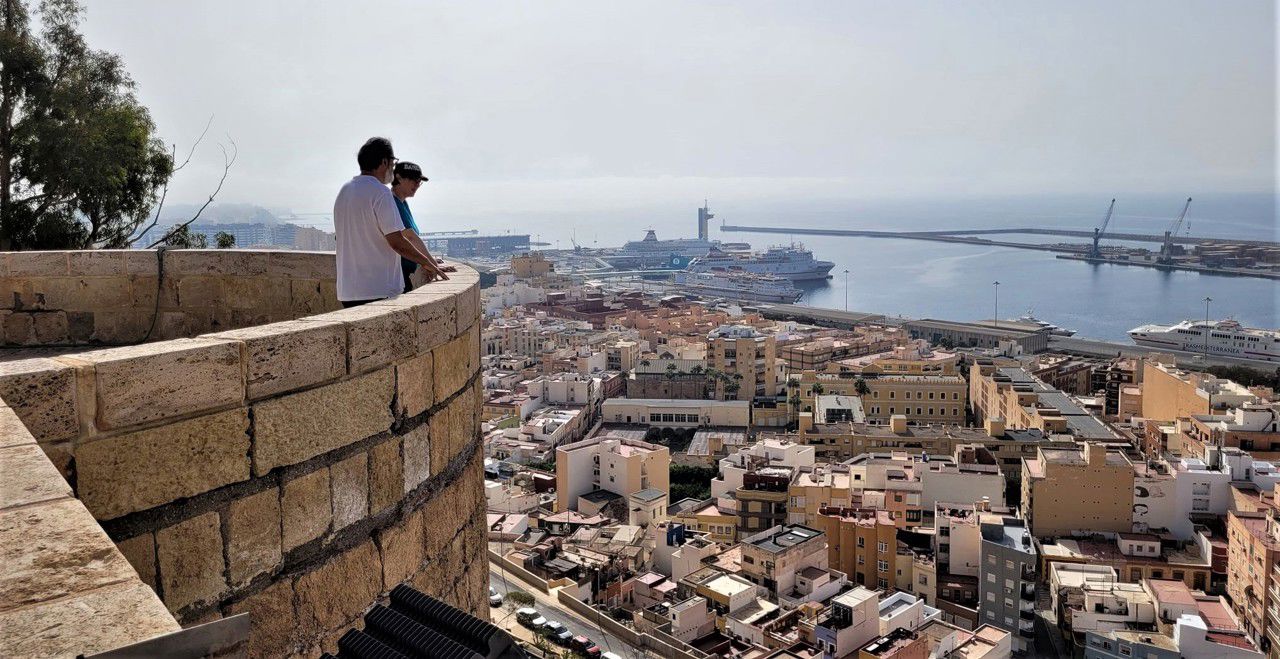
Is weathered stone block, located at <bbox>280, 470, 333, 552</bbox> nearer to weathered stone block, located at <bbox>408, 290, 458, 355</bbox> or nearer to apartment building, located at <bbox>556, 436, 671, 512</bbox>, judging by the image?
weathered stone block, located at <bbox>408, 290, 458, 355</bbox>

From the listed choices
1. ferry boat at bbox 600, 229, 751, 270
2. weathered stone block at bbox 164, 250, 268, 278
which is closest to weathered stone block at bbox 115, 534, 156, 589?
weathered stone block at bbox 164, 250, 268, 278

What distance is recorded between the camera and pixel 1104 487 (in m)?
16.2

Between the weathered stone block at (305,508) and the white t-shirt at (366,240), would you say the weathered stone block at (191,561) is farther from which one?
the white t-shirt at (366,240)

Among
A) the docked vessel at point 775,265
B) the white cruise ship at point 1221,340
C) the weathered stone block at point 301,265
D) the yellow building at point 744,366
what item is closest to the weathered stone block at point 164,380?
the weathered stone block at point 301,265

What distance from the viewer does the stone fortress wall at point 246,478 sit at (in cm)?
85

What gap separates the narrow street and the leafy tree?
591 cm

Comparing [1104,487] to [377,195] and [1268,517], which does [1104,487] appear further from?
[377,195]

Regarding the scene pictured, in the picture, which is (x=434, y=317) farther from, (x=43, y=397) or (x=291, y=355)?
(x=43, y=397)

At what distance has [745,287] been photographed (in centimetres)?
5978

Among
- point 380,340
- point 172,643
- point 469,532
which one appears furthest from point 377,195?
point 172,643

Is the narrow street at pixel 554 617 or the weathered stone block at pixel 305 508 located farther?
the narrow street at pixel 554 617

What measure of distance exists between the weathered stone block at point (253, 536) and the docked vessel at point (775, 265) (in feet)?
204

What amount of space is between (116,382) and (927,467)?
1693cm

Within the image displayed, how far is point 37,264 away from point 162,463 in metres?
2.04
